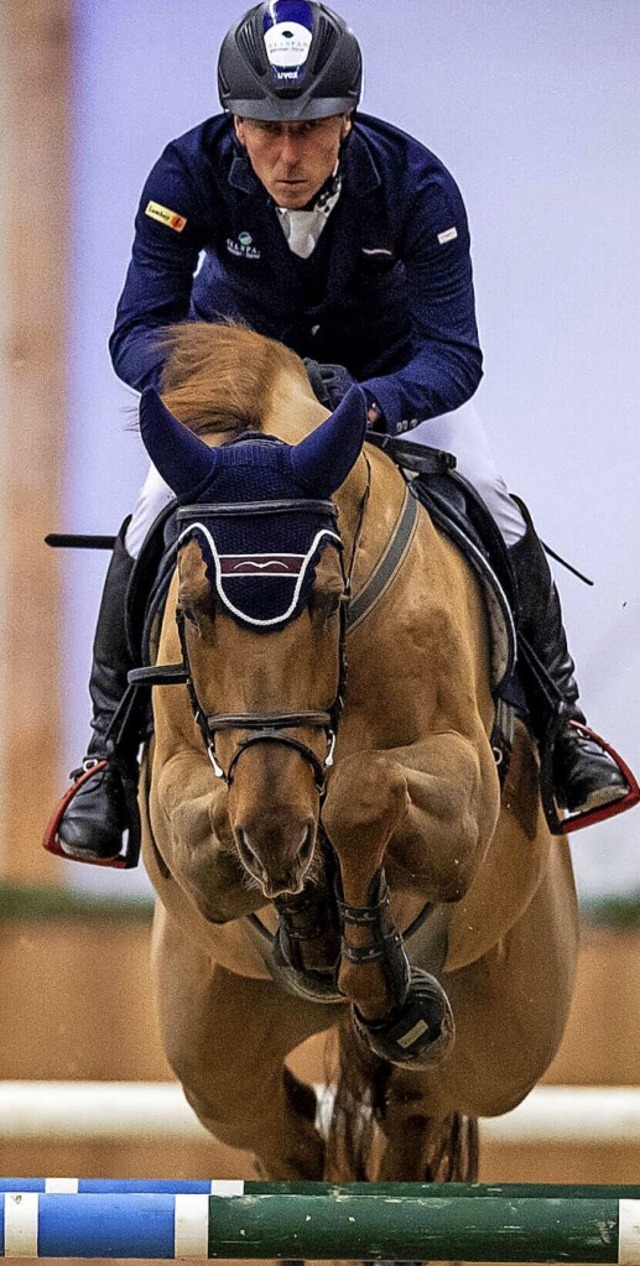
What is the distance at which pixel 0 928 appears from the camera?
532 cm

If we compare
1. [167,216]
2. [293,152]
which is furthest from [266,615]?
[167,216]

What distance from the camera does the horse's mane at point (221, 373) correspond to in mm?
2705

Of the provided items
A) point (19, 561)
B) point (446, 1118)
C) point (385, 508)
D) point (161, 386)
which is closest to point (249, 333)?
point (161, 386)

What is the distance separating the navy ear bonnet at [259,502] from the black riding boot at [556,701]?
2.92 feet

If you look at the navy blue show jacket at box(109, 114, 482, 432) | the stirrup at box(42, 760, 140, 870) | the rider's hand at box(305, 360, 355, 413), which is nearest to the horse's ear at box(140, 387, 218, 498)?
the rider's hand at box(305, 360, 355, 413)

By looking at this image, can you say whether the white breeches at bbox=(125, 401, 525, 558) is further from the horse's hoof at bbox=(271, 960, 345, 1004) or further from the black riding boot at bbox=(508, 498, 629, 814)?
the horse's hoof at bbox=(271, 960, 345, 1004)

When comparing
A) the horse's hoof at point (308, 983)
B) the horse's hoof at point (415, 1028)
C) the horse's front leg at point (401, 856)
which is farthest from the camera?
the horse's hoof at point (308, 983)

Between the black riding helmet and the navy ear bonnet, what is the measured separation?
674mm

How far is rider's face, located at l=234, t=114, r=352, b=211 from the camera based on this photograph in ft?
9.73

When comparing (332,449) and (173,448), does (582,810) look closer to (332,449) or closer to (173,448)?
(332,449)

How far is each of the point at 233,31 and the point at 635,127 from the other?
278 centimetres

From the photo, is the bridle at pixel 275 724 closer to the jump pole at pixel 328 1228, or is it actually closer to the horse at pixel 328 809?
the horse at pixel 328 809

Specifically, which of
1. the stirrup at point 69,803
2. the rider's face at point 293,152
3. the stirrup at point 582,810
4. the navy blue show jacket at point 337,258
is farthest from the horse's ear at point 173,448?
the stirrup at point 582,810

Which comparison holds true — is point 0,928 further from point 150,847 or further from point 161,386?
point 161,386
